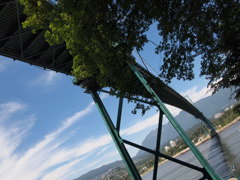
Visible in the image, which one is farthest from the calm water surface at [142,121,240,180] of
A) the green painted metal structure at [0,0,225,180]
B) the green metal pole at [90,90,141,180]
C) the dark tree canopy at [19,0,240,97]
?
the dark tree canopy at [19,0,240,97]

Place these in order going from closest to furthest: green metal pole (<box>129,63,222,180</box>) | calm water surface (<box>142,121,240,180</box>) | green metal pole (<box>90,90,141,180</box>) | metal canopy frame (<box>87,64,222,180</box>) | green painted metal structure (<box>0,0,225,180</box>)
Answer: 1. green painted metal structure (<box>0,0,225,180</box>)
2. green metal pole (<box>129,63,222,180</box>)
3. metal canopy frame (<box>87,64,222,180</box>)
4. green metal pole (<box>90,90,141,180</box>)
5. calm water surface (<box>142,121,240,180</box>)

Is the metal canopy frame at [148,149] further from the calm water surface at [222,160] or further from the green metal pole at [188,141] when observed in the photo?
the calm water surface at [222,160]

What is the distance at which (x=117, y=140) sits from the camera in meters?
10.2

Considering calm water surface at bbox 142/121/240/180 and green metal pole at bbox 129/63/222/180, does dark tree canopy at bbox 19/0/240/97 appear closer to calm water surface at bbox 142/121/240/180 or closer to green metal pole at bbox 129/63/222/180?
green metal pole at bbox 129/63/222/180

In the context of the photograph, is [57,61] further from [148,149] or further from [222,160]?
[222,160]

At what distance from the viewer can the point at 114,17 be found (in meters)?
6.04

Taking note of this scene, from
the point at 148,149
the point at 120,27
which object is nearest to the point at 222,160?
the point at 148,149

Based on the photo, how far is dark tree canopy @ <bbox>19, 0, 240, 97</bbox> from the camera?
18.5 ft

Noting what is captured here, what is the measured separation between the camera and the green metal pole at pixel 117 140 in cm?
969

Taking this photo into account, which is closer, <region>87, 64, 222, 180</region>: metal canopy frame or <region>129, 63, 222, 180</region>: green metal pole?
<region>129, 63, 222, 180</region>: green metal pole

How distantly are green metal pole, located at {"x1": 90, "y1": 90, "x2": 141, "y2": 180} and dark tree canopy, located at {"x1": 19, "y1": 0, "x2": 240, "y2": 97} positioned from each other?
11.2 ft

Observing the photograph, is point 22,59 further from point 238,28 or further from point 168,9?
point 238,28

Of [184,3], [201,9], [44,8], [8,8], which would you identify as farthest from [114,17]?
[8,8]

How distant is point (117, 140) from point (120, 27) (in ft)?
16.7
